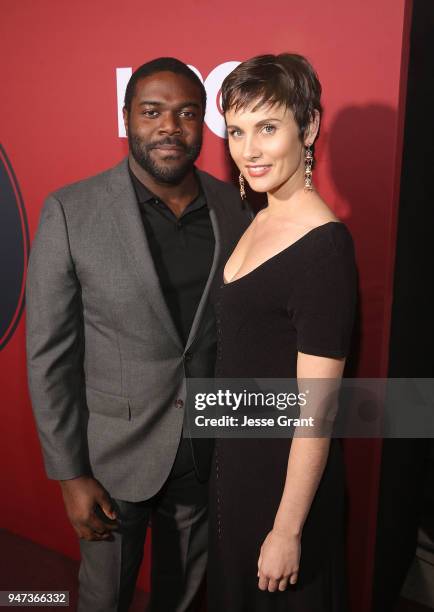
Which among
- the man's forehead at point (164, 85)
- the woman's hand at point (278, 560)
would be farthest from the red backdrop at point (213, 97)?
the woman's hand at point (278, 560)

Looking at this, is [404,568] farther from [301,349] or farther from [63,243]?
[63,243]

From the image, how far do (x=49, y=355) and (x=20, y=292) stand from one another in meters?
0.94

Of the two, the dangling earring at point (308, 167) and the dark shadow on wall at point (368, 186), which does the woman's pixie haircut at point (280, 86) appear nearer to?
the dangling earring at point (308, 167)

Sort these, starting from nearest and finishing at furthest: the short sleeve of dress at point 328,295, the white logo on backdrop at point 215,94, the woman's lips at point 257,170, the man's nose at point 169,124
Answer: the short sleeve of dress at point 328,295
the woman's lips at point 257,170
the man's nose at point 169,124
the white logo on backdrop at point 215,94

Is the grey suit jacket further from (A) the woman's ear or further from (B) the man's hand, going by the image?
(A) the woman's ear

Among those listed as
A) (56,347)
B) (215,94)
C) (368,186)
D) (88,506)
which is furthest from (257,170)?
(88,506)

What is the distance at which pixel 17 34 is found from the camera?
2166 millimetres

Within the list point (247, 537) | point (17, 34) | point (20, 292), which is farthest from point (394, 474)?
point (17, 34)

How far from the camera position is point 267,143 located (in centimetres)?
132

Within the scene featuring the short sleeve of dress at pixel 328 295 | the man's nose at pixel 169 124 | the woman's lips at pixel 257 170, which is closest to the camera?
the short sleeve of dress at pixel 328 295

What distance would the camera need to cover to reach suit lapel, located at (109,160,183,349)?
1.58 metres

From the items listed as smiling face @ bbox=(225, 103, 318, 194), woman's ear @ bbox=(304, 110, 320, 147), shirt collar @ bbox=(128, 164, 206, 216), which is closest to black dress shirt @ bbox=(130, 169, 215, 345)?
shirt collar @ bbox=(128, 164, 206, 216)

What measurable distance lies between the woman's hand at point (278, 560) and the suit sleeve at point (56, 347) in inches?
24.5

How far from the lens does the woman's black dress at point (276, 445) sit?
1.25 meters
